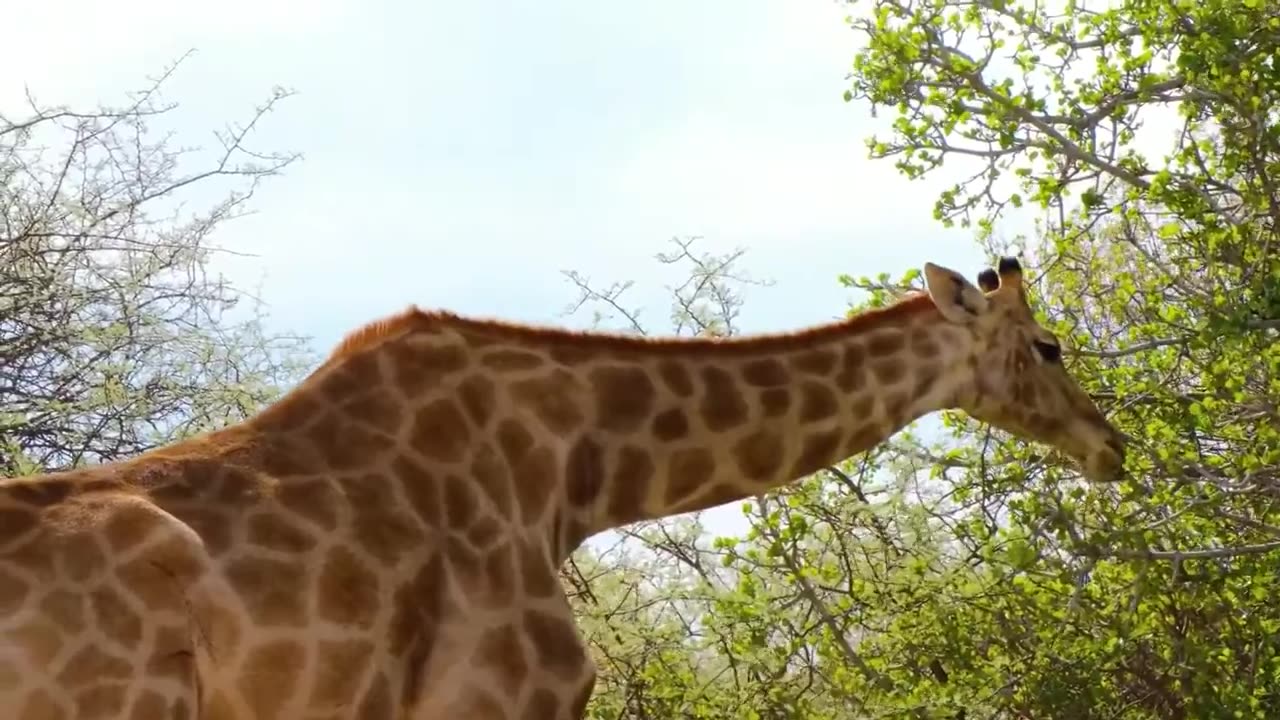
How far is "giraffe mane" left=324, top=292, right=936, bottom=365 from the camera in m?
5.89

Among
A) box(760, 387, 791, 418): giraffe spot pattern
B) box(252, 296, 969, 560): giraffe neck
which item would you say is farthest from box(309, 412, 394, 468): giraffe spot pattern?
box(760, 387, 791, 418): giraffe spot pattern

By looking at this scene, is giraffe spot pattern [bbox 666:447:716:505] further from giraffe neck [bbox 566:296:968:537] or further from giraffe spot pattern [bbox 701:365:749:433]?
giraffe spot pattern [bbox 701:365:749:433]

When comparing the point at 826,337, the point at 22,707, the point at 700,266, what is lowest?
the point at 22,707

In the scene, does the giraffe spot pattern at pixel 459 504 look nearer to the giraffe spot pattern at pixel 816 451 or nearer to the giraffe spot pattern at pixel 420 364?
the giraffe spot pattern at pixel 420 364

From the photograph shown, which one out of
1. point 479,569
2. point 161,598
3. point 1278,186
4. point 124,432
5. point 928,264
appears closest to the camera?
point 161,598

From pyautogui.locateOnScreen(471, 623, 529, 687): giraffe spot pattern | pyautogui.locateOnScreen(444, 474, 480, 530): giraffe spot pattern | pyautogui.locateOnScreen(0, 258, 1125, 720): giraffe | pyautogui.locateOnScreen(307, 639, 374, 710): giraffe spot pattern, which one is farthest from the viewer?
pyautogui.locateOnScreen(444, 474, 480, 530): giraffe spot pattern

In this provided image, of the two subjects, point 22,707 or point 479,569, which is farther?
point 479,569

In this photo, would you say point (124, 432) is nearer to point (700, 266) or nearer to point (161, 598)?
point (700, 266)

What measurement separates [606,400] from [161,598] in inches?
74.8

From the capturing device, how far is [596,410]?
6.06 metres

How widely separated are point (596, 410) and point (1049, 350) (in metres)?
2.09

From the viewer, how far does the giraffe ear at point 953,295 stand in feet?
21.9

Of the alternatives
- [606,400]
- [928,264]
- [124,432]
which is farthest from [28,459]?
[928,264]

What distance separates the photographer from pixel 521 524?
5.63 metres
